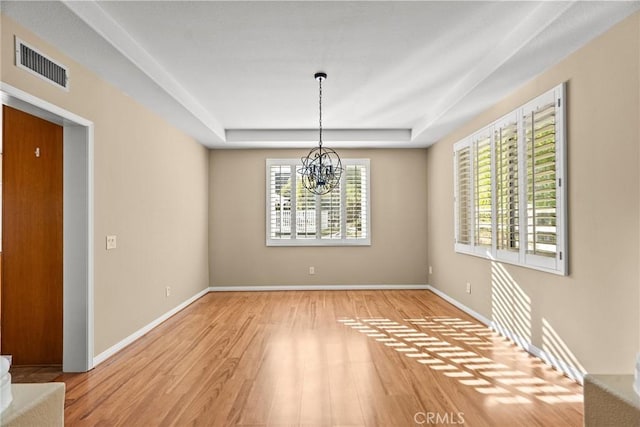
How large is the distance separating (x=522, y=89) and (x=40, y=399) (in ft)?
14.1

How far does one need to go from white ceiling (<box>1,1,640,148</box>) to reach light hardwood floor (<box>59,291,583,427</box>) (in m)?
2.59

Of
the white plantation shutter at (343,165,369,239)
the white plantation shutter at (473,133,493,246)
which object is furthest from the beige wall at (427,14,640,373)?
the white plantation shutter at (343,165,369,239)

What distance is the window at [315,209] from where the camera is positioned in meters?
6.85

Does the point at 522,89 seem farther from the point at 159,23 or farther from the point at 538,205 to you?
the point at 159,23

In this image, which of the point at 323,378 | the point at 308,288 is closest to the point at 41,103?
the point at 323,378

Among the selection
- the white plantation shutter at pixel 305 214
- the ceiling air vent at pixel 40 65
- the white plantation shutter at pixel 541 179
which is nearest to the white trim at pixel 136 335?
the white plantation shutter at pixel 305 214

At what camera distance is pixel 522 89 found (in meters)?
3.76

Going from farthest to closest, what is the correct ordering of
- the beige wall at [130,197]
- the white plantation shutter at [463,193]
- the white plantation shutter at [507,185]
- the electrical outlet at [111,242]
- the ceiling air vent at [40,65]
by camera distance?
the white plantation shutter at [463,193] < the white plantation shutter at [507,185] < the electrical outlet at [111,242] < the beige wall at [130,197] < the ceiling air vent at [40,65]

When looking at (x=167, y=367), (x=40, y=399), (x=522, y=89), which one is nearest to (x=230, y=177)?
(x=167, y=367)

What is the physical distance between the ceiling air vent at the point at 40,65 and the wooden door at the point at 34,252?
58cm

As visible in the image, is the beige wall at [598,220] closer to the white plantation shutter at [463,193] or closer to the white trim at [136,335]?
the white plantation shutter at [463,193]

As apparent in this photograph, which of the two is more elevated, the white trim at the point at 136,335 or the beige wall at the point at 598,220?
the beige wall at the point at 598,220

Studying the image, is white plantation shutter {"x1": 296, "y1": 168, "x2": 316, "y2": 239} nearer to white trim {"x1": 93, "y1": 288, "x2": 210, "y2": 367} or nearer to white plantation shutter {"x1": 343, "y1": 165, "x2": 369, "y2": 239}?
white plantation shutter {"x1": 343, "y1": 165, "x2": 369, "y2": 239}

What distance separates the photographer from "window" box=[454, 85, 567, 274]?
10.5 feet
